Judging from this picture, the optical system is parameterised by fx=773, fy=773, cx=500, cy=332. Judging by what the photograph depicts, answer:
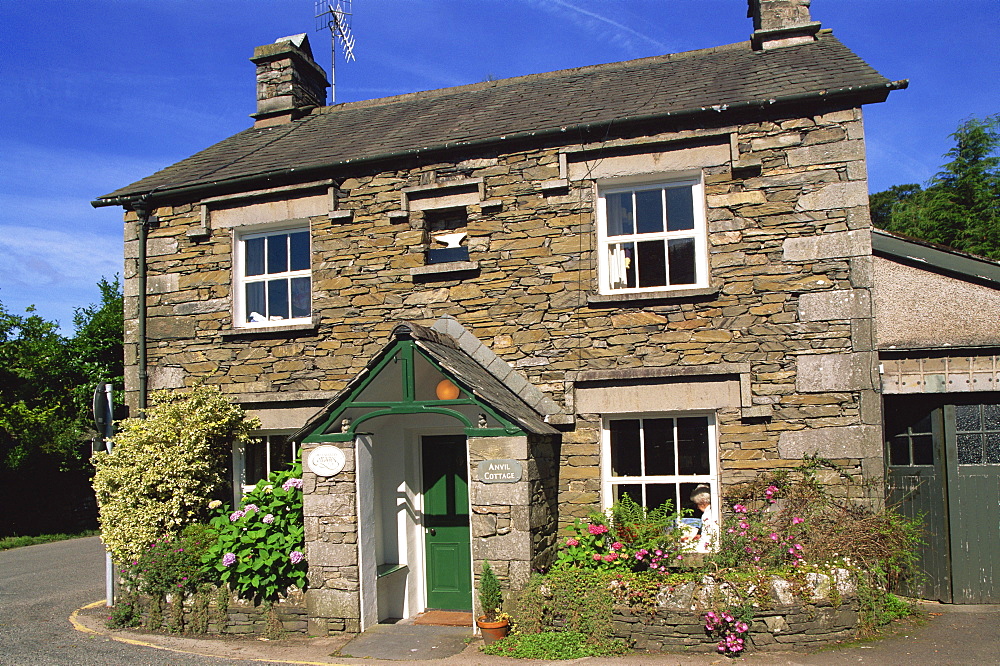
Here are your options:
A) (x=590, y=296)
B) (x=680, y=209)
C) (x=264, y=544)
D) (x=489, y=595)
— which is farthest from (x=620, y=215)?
(x=264, y=544)

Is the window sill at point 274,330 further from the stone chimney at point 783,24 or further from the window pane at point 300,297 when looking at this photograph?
the stone chimney at point 783,24

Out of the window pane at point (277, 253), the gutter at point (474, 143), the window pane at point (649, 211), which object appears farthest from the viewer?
the window pane at point (277, 253)

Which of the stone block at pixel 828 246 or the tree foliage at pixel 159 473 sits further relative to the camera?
the tree foliage at pixel 159 473

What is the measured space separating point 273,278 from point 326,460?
3.48 metres

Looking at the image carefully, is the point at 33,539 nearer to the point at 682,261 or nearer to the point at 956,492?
the point at 682,261

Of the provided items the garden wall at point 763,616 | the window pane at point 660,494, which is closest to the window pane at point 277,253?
the window pane at point 660,494

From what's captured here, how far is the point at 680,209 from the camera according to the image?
943 cm

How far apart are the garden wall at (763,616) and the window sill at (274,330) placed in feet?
17.9

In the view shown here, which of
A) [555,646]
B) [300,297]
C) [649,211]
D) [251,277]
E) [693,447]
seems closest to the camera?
[555,646]

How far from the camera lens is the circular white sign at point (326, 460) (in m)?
8.51

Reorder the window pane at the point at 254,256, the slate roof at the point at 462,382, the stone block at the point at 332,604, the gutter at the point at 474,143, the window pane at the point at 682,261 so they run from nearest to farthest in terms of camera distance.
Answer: the slate roof at the point at 462,382 < the stone block at the point at 332,604 < the gutter at the point at 474,143 < the window pane at the point at 682,261 < the window pane at the point at 254,256

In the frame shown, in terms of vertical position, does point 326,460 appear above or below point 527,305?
below

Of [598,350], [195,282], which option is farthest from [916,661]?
[195,282]

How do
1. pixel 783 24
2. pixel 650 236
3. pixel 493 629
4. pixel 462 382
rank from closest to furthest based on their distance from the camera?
pixel 493 629
pixel 462 382
pixel 650 236
pixel 783 24
